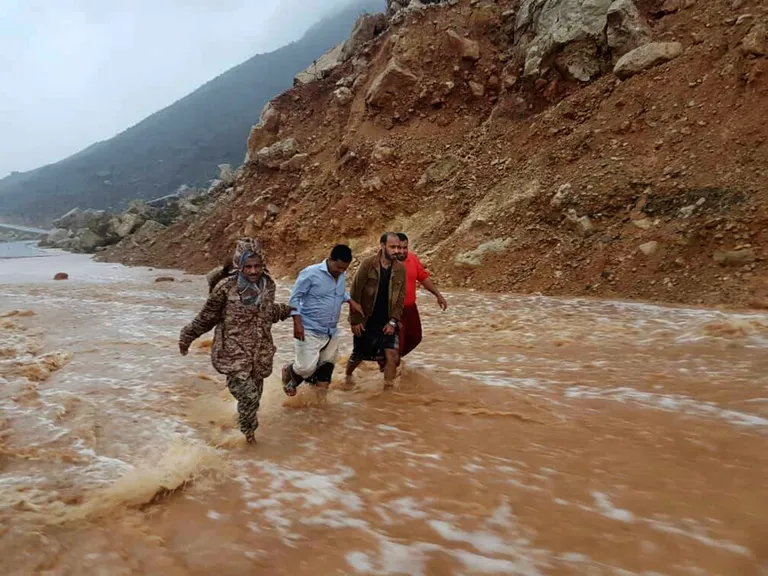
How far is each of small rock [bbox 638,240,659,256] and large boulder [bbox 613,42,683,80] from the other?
534cm

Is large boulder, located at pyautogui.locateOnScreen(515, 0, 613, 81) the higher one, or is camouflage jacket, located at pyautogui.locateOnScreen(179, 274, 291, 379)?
large boulder, located at pyautogui.locateOnScreen(515, 0, 613, 81)

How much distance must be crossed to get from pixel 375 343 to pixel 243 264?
70.1 inches

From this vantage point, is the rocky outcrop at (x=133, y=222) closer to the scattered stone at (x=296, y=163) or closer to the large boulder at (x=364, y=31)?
the scattered stone at (x=296, y=163)

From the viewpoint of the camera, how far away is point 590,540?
7.68 ft

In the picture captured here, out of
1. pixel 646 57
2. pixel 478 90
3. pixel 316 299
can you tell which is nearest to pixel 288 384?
pixel 316 299

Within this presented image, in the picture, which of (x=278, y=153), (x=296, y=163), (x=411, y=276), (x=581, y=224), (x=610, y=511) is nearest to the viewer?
(x=610, y=511)

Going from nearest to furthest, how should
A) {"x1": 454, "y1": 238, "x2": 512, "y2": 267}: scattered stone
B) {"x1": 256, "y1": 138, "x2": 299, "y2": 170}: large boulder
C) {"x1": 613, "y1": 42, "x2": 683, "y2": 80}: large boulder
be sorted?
{"x1": 454, "y1": 238, "x2": 512, "y2": 267}: scattered stone → {"x1": 613, "y1": 42, "x2": 683, "y2": 80}: large boulder → {"x1": 256, "y1": 138, "x2": 299, "y2": 170}: large boulder

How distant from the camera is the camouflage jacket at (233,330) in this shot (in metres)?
3.52

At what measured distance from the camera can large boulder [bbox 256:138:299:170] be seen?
21375 mm

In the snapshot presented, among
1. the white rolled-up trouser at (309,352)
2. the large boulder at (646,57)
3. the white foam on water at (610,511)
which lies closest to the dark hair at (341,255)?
the white rolled-up trouser at (309,352)

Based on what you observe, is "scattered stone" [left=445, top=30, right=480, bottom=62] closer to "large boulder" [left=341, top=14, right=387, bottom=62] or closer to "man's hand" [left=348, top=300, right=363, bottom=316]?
"large boulder" [left=341, top=14, right=387, bottom=62]

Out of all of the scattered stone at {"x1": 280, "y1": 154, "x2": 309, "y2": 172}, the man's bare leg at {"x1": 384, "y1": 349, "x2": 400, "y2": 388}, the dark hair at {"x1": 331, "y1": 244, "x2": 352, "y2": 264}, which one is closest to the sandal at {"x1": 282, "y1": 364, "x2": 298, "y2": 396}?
the man's bare leg at {"x1": 384, "y1": 349, "x2": 400, "y2": 388}

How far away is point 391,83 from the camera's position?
17547 millimetres

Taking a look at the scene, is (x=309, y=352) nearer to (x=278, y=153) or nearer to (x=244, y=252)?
(x=244, y=252)
